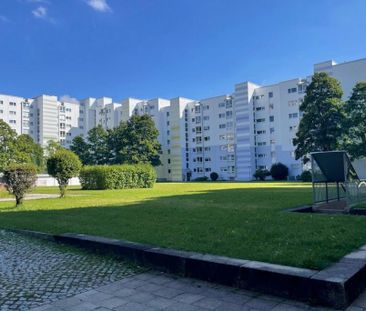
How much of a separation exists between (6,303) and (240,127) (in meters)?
67.7

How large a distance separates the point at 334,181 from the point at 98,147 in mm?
57494

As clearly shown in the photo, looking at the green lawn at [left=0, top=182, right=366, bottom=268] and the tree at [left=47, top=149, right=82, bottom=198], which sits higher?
the tree at [left=47, top=149, right=82, bottom=198]

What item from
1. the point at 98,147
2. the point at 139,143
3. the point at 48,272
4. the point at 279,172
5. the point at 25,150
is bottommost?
the point at 48,272

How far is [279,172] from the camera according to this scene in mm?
57594

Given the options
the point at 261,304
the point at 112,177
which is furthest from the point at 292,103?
the point at 261,304

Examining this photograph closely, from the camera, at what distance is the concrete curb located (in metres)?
3.58

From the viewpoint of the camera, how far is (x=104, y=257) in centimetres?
593

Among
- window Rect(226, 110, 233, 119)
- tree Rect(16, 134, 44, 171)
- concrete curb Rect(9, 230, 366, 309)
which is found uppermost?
window Rect(226, 110, 233, 119)

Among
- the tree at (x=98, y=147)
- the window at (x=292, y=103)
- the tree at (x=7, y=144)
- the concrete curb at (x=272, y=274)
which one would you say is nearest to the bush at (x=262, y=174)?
the window at (x=292, y=103)

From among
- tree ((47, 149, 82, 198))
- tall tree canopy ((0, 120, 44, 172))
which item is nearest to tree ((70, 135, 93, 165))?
tall tree canopy ((0, 120, 44, 172))

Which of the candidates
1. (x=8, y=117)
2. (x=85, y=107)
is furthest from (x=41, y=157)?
(x=85, y=107)

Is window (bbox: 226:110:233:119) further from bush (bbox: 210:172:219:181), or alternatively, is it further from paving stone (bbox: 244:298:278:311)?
paving stone (bbox: 244:298:278:311)

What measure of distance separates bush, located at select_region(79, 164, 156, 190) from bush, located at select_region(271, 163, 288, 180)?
31243 mm

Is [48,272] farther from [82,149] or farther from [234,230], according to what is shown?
[82,149]
